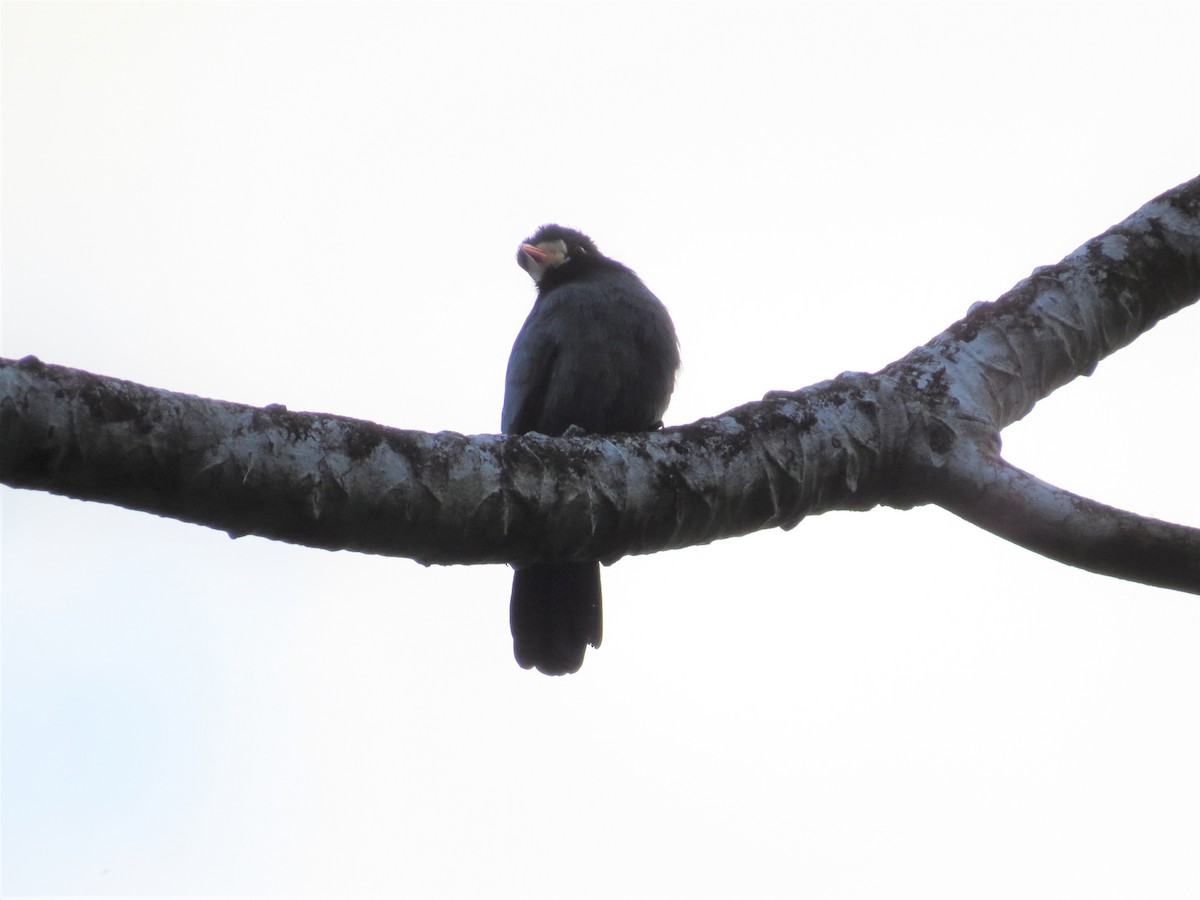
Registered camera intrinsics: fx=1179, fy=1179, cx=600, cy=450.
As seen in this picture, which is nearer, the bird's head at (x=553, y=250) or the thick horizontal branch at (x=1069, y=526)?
the thick horizontal branch at (x=1069, y=526)

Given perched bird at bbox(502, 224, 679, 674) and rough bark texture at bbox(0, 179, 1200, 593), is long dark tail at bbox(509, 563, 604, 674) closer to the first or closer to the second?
perched bird at bbox(502, 224, 679, 674)

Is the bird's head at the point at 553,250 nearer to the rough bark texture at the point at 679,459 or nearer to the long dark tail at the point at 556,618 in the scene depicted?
the long dark tail at the point at 556,618

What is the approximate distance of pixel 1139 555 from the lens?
2.29 m

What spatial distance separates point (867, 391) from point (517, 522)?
0.99 m

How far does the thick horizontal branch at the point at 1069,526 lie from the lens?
226 centimetres

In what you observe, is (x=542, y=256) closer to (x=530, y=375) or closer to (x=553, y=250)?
(x=553, y=250)

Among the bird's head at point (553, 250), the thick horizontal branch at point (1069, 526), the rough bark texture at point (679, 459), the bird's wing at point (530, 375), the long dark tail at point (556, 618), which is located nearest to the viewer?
the rough bark texture at point (679, 459)

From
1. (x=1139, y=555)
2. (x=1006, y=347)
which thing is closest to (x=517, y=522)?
(x=1139, y=555)

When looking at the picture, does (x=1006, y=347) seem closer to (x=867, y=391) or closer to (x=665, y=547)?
(x=867, y=391)

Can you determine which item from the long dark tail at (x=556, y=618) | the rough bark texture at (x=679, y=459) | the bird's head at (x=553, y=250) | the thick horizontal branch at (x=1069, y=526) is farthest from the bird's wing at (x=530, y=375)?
the thick horizontal branch at (x=1069, y=526)

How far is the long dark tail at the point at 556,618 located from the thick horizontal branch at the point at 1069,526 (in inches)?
77.7

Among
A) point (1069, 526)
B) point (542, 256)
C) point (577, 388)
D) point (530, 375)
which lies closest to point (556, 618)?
point (577, 388)

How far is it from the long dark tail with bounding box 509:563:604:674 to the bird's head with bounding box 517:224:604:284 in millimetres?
1844

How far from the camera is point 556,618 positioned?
4426mm
